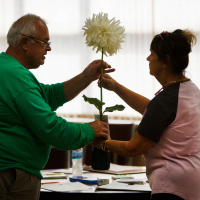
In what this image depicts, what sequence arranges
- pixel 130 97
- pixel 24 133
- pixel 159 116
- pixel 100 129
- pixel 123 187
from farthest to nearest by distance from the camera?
1. pixel 130 97
2. pixel 123 187
3. pixel 100 129
4. pixel 24 133
5. pixel 159 116

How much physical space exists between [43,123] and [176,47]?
72cm

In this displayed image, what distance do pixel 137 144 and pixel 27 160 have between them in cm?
53

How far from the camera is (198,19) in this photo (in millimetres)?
3764

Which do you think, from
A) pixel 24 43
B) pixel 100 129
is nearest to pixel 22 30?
pixel 24 43

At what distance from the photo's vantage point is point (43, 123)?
130 centimetres

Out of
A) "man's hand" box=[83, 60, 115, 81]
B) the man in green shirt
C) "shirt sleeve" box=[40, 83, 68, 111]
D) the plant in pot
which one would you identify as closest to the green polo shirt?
the man in green shirt

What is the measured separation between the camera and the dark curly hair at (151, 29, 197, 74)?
1314 millimetres

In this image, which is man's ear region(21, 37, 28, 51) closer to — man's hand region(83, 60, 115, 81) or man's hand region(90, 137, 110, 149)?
man's hand region(83, 60, 115, 81)

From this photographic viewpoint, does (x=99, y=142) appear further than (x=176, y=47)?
Yes

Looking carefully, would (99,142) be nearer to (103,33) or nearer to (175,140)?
(175,140)

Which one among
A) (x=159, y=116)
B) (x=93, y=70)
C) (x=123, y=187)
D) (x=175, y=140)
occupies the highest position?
(x=93, y=70)

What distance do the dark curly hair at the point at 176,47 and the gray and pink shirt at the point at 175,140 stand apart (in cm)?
14

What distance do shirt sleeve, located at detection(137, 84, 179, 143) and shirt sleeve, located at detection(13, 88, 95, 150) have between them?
0.35 meters

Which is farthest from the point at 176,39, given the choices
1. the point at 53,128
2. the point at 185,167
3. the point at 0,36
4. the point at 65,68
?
the point at 0,36
